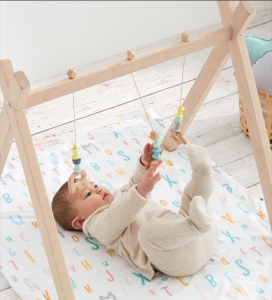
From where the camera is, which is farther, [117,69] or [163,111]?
[163,111]

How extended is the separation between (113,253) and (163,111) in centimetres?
74

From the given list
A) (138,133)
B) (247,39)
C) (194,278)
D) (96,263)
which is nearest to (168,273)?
(194,278)

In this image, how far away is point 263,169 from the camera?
144cm

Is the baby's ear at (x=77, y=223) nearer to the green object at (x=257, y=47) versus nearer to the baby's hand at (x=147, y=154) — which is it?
the baby's hand at (x=147, y=154)

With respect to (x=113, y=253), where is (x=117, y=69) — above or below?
above

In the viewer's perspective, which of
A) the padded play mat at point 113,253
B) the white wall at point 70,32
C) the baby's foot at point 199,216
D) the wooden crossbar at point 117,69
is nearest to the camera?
the wooden crossbar at point 117,69

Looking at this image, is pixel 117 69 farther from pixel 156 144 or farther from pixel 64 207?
pixel 64 207

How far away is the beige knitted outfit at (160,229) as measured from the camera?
51.2 inches

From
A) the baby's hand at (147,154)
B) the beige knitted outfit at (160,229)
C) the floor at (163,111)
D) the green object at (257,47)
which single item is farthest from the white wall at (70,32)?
the beige knitted outfit at (160,229)

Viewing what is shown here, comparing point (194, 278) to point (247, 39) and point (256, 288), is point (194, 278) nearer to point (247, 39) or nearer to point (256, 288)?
point (256, 288)

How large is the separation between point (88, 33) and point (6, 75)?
1.18 m

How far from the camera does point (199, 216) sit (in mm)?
1258

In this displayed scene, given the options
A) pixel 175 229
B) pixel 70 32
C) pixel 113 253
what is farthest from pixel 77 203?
pixel 70 32

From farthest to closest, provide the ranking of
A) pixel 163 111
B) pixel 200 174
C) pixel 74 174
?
pixel 163 111 → pixel 200 174 → pixel 74 174
